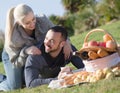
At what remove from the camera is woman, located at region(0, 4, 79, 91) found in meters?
7.45

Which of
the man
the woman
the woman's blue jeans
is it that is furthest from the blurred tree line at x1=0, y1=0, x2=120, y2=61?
the man

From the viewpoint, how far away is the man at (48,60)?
723cm

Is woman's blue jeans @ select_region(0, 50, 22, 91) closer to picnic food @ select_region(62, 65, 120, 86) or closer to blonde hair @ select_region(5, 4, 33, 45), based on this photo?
blonde hair @ select_region(5, 4, 33, 45)

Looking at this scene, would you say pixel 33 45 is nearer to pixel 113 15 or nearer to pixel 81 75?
pixel 81 75

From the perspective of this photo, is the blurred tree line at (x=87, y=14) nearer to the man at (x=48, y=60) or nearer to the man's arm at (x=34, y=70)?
the man at (x=48, y=60)

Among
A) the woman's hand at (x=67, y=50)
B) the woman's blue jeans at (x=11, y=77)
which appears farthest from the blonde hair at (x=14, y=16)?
the woman's hand at (x=67, y=50)

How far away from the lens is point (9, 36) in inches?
301

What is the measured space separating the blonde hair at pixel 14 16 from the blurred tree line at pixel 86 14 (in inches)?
659

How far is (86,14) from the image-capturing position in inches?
1310

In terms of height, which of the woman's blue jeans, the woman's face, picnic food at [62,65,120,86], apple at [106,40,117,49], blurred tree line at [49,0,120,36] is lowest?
blurred tree line at [49,0,120,36]

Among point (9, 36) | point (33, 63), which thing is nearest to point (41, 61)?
point (33, 63)

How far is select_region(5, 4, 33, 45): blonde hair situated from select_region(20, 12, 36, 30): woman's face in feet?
0.15

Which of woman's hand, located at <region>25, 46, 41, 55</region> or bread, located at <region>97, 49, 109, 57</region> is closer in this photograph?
bread, located at <region>97, 49, 109, 57</region>

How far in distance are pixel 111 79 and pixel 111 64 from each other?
1.75 ft
